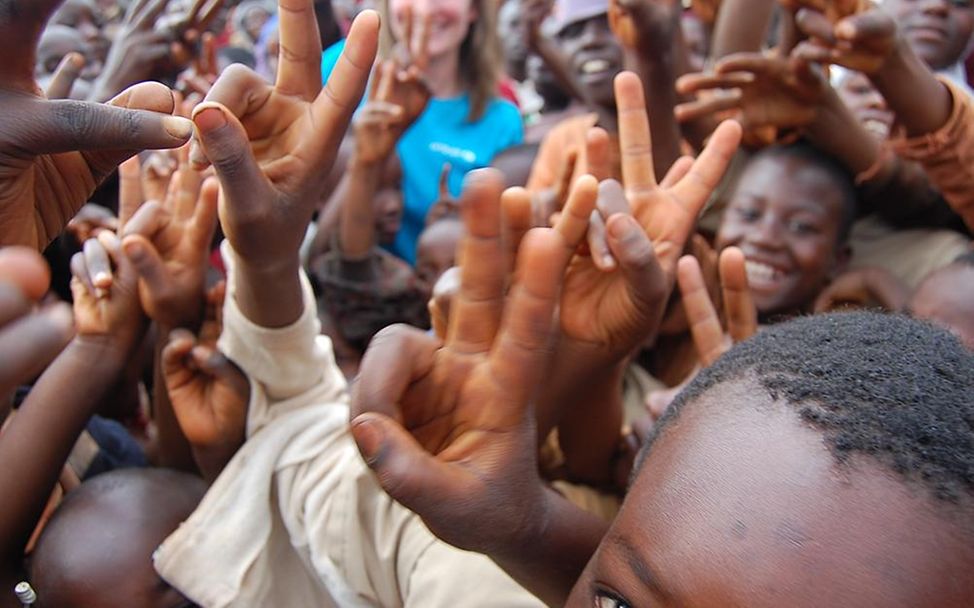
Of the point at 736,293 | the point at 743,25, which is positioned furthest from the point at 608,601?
the point at 743,25

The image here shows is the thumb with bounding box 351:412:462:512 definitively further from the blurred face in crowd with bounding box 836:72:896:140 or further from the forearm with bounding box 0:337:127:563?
the blurred face in crowd with bounding box 836:72:896:140

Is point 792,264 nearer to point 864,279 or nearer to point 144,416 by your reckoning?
point 864,279

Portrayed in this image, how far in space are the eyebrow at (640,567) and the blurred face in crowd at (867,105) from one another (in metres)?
1.94

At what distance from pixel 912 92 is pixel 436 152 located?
1.66m

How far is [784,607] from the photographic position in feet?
2.16

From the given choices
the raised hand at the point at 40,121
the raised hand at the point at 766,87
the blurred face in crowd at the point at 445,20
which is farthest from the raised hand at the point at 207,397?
the blurred face in crowd at the point at 445,20

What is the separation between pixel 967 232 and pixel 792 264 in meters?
0.57

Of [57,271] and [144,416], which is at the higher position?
[57,271]

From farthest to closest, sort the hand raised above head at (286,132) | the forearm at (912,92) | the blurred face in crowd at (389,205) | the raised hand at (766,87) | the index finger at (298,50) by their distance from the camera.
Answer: the blurred face in crowd at (389,205) → the raised hand at (766,87) → the forearm at (912,92) → the index finger at (298,50) → the hand raised above head at (286,132)

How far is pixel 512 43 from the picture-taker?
4406mm

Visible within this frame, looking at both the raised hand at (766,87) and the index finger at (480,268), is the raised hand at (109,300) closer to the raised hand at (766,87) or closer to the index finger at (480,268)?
the index finger at (480,268)

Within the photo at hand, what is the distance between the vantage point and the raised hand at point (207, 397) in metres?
1.42

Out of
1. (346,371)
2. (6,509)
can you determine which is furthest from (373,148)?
(6,509)

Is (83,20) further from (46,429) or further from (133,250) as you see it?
(46,429)
